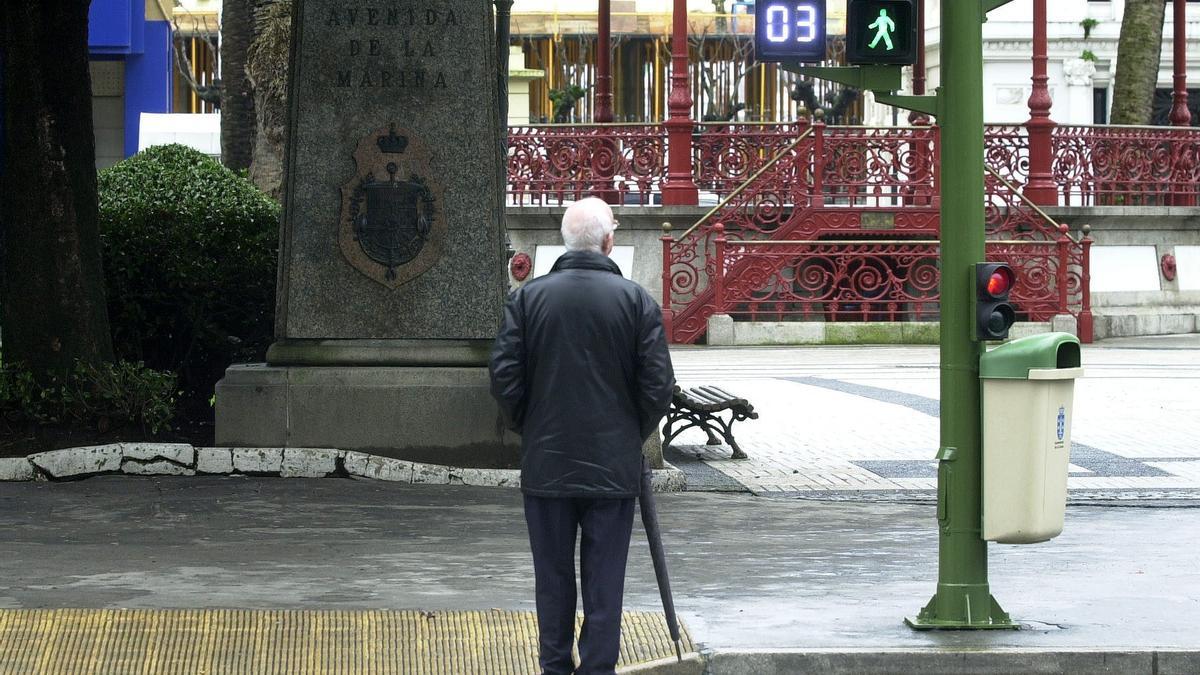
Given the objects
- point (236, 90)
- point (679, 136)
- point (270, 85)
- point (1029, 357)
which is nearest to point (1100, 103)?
point (679, 136)

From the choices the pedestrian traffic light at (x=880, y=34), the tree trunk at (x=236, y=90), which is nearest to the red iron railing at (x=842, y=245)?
the tree trunk at (x=236, y=90)

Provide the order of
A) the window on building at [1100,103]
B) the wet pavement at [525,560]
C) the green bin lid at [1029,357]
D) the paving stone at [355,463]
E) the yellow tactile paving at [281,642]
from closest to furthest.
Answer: the yellow tactile paving at [281,642] < the green bin lid at [1029,357] < the wet pavement at [525,560] < the paving stone at [355,463] < the window on building at [1100,103]

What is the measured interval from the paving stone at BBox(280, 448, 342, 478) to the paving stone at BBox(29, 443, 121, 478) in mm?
942

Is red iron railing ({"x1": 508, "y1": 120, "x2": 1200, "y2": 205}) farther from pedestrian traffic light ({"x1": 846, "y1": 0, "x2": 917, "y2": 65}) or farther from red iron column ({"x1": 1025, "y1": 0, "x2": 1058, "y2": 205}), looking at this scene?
pedestrian traffic light ({"x1": 846, "y1": 0, "x2": 917, "y2": 65})

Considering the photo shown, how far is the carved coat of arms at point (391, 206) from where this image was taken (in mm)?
10961

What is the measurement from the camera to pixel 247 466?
1089 cm

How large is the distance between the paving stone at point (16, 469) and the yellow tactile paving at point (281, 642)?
3.78 m

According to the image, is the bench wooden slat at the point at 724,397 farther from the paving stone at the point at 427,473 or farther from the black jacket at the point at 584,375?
the black jacket at the point at 584,375

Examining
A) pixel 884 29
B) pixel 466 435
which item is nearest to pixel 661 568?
pixel 884 29

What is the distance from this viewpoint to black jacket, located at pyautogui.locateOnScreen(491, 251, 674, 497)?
5887 mm

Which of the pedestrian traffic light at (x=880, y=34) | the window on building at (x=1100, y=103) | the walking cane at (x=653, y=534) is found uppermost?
the window on building at (x=1100, y=103)

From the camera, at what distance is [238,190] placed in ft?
42.0

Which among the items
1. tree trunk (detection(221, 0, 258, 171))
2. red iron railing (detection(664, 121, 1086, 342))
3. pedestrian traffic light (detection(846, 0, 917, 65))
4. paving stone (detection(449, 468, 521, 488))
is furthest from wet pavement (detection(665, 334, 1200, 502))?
tree trunk (detection(221, 0, 258, 171))

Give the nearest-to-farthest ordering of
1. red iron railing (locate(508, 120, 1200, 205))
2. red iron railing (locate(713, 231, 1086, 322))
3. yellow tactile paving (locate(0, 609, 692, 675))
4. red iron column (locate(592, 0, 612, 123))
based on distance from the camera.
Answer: yellow tactile paving (locate(0, 609, 692, 675)) → red iron railing (locate(713, 231, 1086, 322)) → red iron railing (locate(508, 120, 1200, 205)) → red iron column (locate(592, 0, 612, 123))
